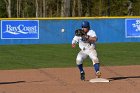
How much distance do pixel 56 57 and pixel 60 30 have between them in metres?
9.37

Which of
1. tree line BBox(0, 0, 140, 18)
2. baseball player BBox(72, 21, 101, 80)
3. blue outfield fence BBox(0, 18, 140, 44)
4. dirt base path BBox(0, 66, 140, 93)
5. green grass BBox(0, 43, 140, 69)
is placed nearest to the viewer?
dirt base path BBox(0, 66, 140, 93)

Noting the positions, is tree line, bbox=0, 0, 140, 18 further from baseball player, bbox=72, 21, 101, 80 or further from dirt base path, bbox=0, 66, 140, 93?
baseball player, bbox=72, 21, 101, 80

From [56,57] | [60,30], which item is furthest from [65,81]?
[60,30]

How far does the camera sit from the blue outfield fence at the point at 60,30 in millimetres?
32469

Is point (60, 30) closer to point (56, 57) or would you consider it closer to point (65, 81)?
point (56, 57)

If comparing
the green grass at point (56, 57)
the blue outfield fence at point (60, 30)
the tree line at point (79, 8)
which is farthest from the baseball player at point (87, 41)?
the tree line at point (79, 8)

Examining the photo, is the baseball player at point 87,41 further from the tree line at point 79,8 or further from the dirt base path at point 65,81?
the tree line at point 79,8

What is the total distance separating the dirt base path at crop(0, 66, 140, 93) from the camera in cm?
1296

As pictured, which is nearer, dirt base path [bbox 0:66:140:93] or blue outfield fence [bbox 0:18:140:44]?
dirt base path [bbox 0:66:140:93]

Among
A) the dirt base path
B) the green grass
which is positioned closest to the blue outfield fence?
the green grass

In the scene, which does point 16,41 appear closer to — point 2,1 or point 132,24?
point 132,24

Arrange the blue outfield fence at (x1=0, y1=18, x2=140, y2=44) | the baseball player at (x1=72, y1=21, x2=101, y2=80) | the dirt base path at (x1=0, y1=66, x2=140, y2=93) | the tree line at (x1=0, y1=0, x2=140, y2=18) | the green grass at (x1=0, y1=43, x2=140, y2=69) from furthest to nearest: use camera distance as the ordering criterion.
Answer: the tree line at (x1=0, y1=0, x2=140, y2=18), the blue outfield fence at (x1=0, y1=18, x2=140, y2=44), the green grass at (x1=0, y1=43, x2=140, y2=69), the baseball player at (x1=72, y1=21, x2=101, y2=80), the dirt base path at (x1=0, y1=66, x2=140, y2=93)

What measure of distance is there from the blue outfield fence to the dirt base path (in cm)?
1383

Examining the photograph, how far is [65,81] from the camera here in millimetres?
14922
